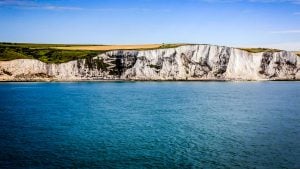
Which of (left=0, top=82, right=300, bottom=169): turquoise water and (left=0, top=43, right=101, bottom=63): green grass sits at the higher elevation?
(left=0, top=43, right=101, bottom=63): green grass

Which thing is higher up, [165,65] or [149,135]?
[165,65]

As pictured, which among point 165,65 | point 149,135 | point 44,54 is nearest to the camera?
point 149,135

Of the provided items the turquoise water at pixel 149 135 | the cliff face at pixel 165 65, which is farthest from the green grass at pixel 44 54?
the turquoise water at pixel 149 135

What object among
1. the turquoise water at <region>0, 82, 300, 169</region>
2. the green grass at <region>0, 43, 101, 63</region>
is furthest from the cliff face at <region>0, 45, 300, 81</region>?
the turquoise water at <region>0, 82, 300, 169</region>

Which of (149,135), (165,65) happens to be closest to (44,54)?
(165,65)

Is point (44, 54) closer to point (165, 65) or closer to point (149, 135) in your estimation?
point (165, 65)

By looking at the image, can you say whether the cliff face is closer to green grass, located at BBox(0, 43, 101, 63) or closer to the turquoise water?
green grass, located at BBox(0, 43, 101, 63)

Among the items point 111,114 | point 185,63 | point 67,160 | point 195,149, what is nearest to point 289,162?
point 195,149

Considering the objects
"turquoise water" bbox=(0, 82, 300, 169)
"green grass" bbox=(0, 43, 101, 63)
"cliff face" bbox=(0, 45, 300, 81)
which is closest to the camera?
"turquoise water" bbox=(0, 82, 300, 169)

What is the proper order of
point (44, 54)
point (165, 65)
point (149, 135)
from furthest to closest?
point (44, 54), point (165, 65), point (149, 135)
